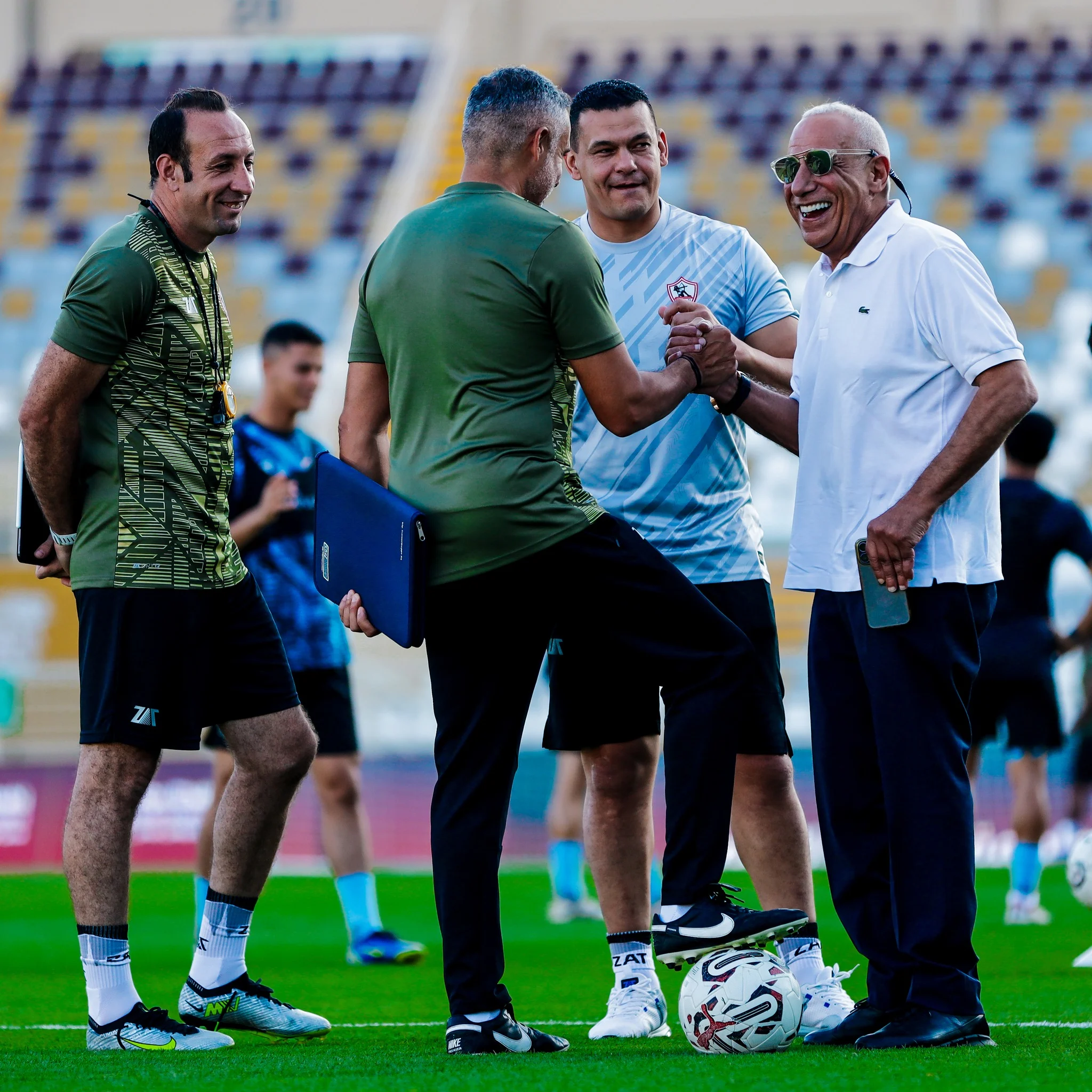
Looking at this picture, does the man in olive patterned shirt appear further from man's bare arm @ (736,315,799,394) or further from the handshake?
man's bare arm @ (736,315,799,394)

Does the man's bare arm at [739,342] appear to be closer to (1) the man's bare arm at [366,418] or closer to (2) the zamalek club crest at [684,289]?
(2) the zamalek club crest at [684,289]

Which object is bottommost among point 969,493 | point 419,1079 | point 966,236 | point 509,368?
point 419,1079

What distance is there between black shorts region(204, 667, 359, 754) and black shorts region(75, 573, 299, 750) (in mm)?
2435

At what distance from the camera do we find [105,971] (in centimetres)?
441

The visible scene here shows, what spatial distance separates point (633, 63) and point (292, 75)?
4341 mm

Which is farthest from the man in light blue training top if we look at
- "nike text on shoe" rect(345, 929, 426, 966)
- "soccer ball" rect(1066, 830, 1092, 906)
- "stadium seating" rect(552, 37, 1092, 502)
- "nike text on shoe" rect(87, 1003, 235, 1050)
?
"stadium seating" rect(552, 37, 1092, 502)

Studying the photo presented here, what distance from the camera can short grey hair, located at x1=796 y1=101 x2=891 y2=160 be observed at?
4.37 meters

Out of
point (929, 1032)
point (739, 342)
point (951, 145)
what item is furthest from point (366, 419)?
point (951, 145)

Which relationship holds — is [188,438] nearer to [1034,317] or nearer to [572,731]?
[572,731]

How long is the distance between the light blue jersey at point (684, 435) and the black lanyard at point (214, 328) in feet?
3.11

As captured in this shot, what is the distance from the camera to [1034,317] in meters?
18.6

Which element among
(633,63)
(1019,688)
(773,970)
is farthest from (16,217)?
(773,970)

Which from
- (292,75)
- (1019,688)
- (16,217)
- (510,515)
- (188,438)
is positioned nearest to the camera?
(510,515)

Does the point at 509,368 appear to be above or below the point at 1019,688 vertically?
above
